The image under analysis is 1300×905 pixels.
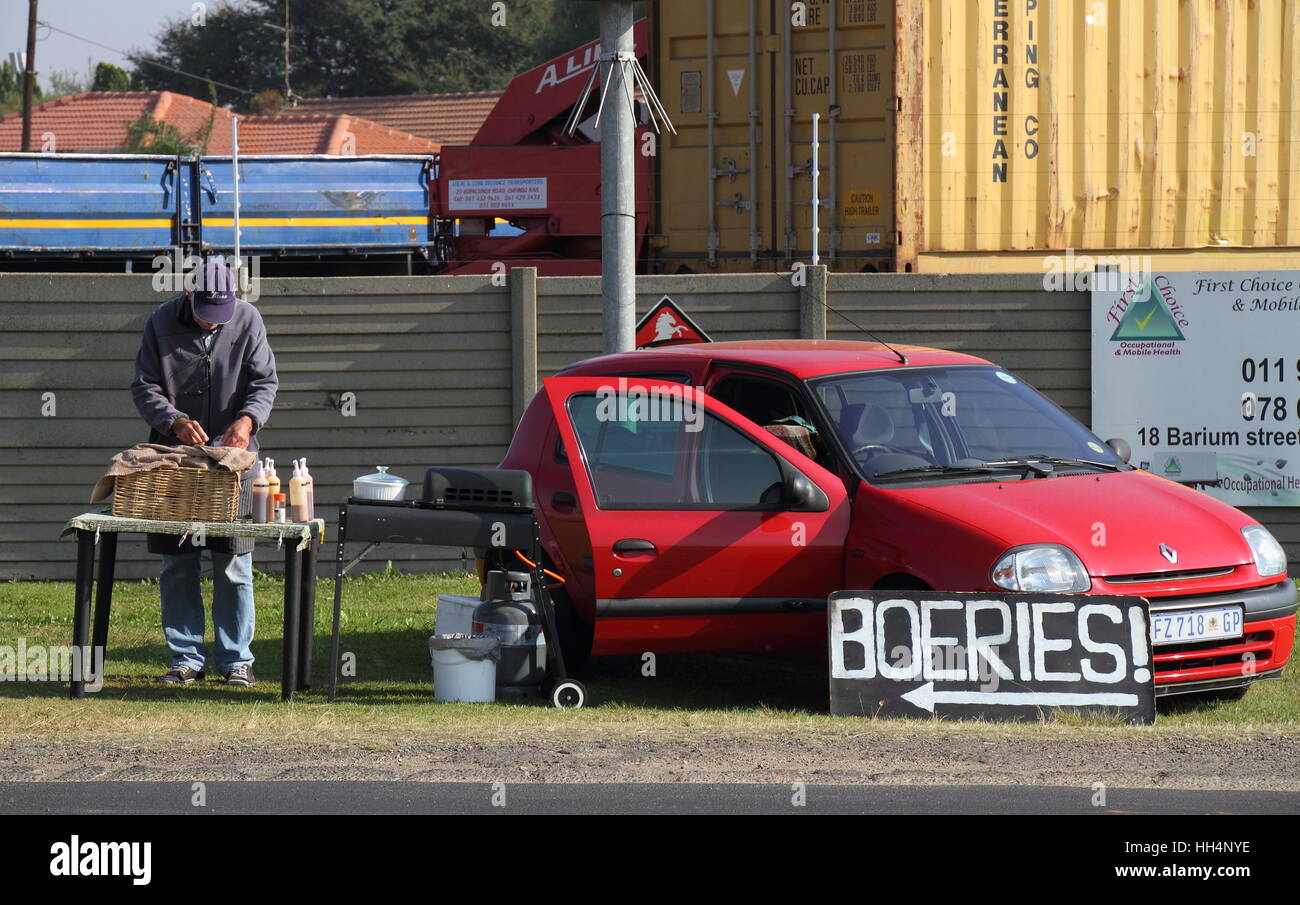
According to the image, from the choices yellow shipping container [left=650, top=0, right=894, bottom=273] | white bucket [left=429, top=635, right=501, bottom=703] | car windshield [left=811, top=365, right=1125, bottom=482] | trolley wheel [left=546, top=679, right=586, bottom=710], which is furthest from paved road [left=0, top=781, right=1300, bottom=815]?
yellow shipping container [left=650, top=0, right=894, bottom=273]

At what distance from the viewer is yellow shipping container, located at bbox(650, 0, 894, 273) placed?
49.2 feet

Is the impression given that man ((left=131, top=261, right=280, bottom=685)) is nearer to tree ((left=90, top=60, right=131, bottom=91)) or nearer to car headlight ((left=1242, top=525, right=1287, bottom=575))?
car headlight ((left=1242, top=525, right=1287, bottom=575))

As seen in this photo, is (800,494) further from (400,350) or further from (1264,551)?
(400,350)

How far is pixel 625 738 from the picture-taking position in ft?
21.9

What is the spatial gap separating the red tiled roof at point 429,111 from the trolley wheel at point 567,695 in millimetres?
43682

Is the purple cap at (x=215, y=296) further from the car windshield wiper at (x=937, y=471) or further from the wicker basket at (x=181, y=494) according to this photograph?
the car windshield wiper at (x=937, y=471)

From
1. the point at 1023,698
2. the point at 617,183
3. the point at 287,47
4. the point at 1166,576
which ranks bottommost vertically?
the point at 1023,698

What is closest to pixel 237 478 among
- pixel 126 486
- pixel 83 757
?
pixel 126 486

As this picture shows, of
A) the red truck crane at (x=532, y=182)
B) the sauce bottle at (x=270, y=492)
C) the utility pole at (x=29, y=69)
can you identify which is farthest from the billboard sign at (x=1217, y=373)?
the utility pole at (x=29, y=69)

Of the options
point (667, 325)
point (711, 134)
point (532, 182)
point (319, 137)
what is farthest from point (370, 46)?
point (667, 325)

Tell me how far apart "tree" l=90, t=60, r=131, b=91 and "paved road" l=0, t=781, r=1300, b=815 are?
214ft

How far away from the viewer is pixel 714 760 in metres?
6.24

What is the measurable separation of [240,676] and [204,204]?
1406 cm

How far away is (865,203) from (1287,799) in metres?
10.1
